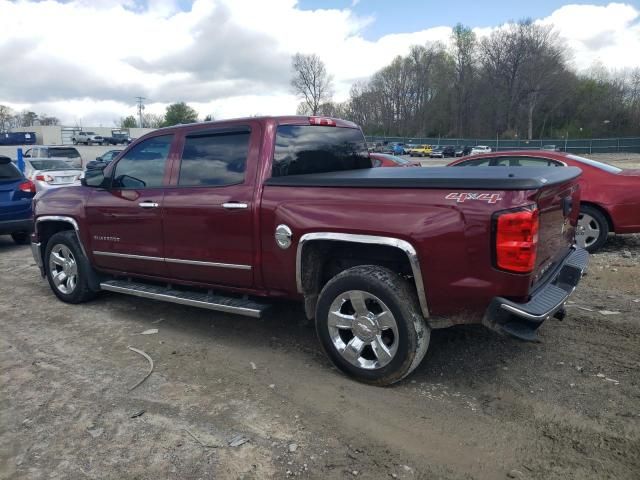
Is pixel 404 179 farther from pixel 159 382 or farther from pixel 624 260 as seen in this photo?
pixel 624 260

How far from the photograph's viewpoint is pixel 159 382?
3785mm

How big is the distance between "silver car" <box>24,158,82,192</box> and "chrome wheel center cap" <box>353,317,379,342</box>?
12.8 metres

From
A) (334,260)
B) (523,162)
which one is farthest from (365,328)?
(523,162)

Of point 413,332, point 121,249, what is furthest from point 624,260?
point 121,249

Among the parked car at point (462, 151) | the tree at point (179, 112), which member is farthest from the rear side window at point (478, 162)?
the tree at point (179, 112)

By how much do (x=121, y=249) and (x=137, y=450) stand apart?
2553mm

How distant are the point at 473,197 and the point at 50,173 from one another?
1461 cm

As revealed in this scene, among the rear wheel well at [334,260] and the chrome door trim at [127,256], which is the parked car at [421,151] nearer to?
the chrome door trim at [127,256]

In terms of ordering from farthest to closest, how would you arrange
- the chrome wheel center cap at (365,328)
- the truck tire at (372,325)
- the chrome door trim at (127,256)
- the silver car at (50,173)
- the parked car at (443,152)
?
the parked car at (443,152) < the silver car at (50,173) < the chrome door trim at (127,256) < the chrome wheel center cap at (365,328) < the truck tire at (372,325)

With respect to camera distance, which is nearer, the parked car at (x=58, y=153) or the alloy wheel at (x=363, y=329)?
the alloy wheel at (x=363, y=329)

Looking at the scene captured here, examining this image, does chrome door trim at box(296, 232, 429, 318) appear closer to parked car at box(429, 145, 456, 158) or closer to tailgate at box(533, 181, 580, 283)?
tailgate at box(533, 181, 580, 283)

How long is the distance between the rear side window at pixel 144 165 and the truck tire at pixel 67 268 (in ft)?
3.36

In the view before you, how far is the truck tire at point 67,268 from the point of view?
18.0 feet

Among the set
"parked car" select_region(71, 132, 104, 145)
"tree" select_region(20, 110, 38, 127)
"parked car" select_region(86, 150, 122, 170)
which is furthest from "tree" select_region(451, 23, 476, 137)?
"tree" select_region(20, 110, 38, 127)
